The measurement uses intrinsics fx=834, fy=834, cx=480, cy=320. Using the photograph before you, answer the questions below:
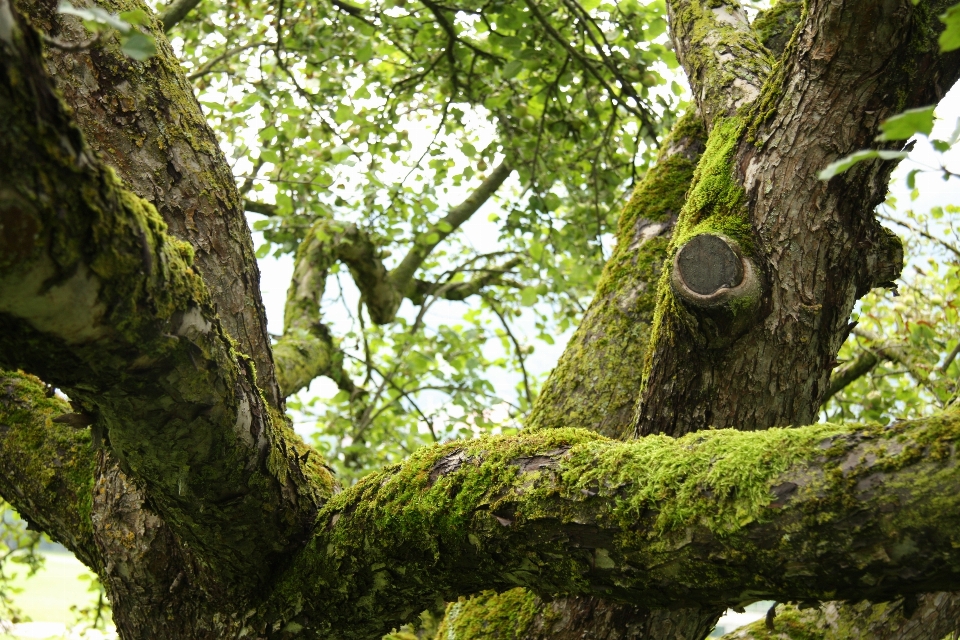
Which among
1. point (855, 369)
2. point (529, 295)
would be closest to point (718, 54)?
point (855, 369)

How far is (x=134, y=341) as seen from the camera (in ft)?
4.50

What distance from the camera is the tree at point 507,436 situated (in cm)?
126

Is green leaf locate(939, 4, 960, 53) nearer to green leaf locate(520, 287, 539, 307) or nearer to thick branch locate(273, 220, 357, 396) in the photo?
thick branch locate(273, 220, 357, 396)

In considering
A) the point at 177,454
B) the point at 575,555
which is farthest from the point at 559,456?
the point at 177,454

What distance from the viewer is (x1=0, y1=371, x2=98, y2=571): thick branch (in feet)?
7.61

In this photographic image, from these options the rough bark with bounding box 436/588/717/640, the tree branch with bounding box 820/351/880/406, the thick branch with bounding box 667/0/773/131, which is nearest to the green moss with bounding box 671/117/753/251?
the thick branch with bounding box 667/0/773/131

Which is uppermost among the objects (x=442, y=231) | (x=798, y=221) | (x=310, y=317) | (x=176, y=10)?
(x=176, y=10)

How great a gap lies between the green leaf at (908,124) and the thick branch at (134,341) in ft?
3.34

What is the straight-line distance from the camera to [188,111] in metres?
2.23

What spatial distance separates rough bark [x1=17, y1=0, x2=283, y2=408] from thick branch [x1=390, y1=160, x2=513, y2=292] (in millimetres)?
3295

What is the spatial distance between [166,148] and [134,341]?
3.14ft

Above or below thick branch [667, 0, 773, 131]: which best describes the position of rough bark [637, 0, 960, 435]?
below

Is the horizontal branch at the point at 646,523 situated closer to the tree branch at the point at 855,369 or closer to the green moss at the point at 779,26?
the green moss at the point at 779,26

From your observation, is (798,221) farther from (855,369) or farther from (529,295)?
(529,295)
